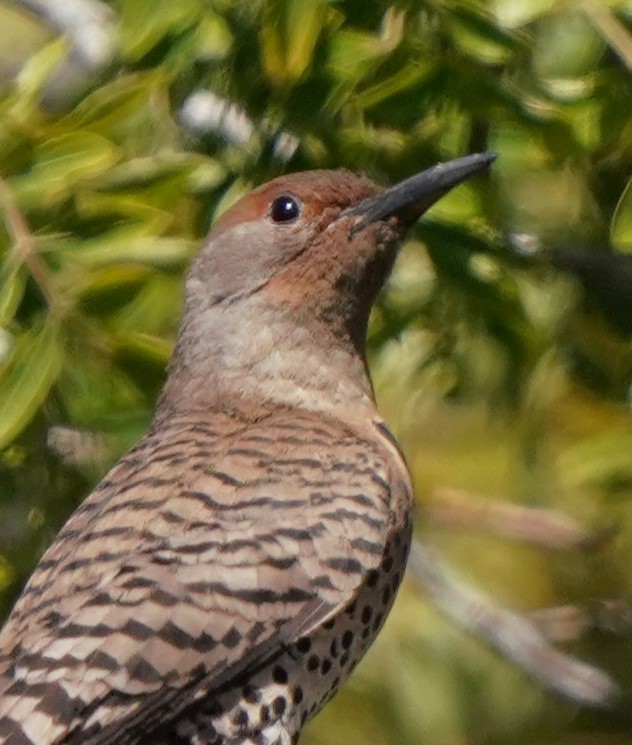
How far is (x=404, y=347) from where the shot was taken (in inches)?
200

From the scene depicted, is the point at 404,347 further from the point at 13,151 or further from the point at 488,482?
the point at 13,151

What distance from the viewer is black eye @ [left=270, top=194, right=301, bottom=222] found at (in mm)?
4688

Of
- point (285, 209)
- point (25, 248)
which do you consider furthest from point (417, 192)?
point (25, 248)

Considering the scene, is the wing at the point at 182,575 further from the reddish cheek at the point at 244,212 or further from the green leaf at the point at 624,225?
the green leaf at the point at 624,225

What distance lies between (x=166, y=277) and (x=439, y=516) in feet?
4.70

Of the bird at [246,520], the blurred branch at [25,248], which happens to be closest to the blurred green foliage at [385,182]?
the blurred branch at [25,248]

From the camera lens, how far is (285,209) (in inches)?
185

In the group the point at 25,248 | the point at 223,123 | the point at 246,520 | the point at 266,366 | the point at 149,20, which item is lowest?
the point at 266,366

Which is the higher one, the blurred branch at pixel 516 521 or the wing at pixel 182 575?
the wing at pixel 182 575

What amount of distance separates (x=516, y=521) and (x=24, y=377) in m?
1.77

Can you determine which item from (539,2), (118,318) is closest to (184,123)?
(118,318)

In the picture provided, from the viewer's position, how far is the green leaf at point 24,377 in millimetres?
4062

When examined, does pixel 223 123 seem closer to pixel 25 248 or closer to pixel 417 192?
pixel 417 192

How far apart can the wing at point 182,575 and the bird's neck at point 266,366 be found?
0.20m
